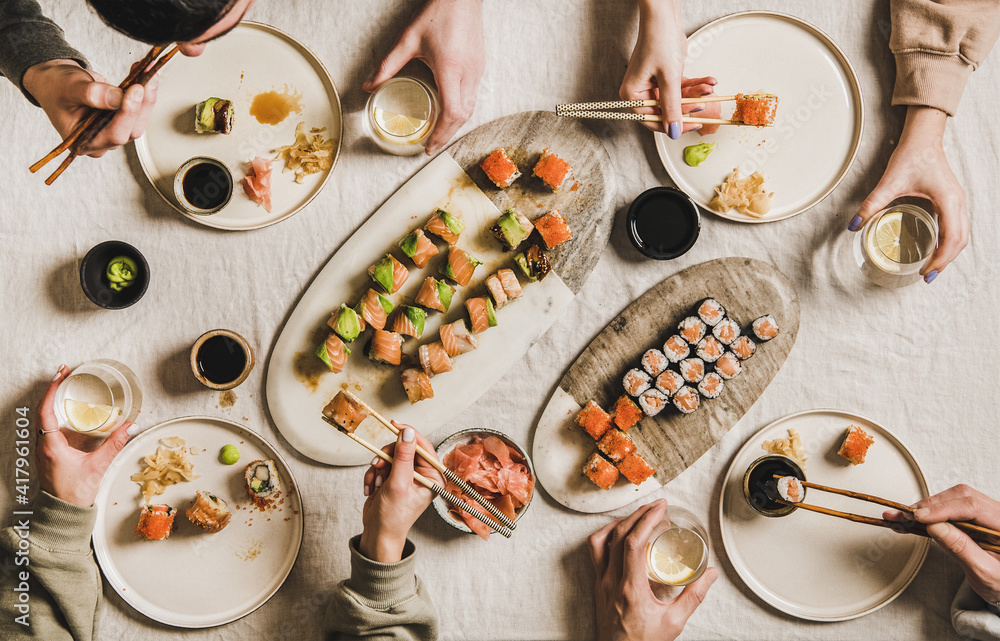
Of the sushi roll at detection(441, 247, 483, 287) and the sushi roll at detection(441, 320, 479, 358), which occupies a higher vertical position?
the sushi roll at detection(441, 247, 483, 287)

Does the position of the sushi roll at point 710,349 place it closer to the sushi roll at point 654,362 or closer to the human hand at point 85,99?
the sushi roll at point 654,362

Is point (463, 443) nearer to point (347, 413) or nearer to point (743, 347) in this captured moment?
point (347, 413)

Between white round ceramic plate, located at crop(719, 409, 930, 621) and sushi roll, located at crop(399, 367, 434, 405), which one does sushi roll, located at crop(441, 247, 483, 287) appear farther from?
white round ceramic plate, located at crop(719, 409, 930, 621)

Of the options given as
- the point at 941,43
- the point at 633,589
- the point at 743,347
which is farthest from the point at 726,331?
the point at 941,43

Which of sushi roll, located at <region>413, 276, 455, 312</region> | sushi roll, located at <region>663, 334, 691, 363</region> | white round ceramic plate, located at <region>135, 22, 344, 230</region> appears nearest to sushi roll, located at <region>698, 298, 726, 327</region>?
sushi roll, located at <region>663, 334, 691, 363</region>

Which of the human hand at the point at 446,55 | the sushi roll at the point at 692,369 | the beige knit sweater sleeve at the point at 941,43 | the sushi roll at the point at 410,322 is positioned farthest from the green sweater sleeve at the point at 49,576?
the beige knit sweater sleeve at the point at 941,43

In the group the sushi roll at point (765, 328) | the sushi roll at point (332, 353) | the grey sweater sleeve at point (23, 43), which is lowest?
the sushi roll at point (332, 353)
